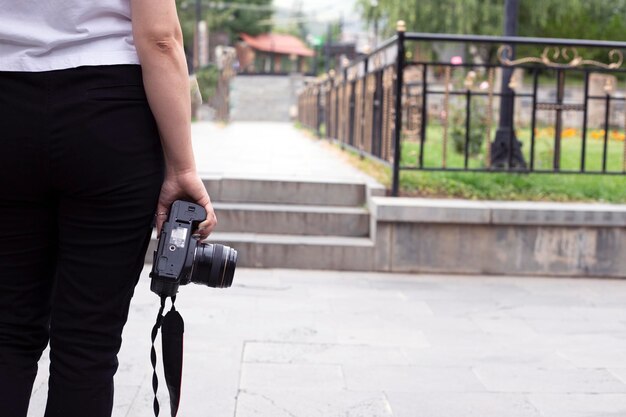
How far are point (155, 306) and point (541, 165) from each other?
15.3ft

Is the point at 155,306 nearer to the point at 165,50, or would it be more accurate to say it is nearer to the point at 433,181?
the point at 433,181

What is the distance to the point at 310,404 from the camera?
11.1 feet

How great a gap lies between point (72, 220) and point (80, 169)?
0.40 feet

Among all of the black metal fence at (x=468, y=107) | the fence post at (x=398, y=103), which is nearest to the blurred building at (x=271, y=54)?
the black metal fence at (x=468, y=107)

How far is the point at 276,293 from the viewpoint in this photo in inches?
215

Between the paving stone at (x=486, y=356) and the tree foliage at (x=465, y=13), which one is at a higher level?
the tree foliage at (x=465, y=13)

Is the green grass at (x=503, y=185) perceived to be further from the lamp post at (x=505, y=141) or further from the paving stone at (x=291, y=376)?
the paving stone at (x=291, y=376)

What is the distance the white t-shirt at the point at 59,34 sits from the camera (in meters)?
1.85

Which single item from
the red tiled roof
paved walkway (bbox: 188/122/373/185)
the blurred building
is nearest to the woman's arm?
paved walkway (bbox: 188/122/373/185)

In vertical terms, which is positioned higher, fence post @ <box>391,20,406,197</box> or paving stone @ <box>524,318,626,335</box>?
fence post @ <box>391,20,406,197</box>

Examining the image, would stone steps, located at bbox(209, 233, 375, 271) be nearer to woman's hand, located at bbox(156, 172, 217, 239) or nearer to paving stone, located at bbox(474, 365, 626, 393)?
paving stone, located at bbox(474, 365, 626, 393)

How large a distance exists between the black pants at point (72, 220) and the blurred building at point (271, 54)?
62.9 metres

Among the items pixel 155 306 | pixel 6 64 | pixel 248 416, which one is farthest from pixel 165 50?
pixel 155 306

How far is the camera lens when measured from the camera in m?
2.11
